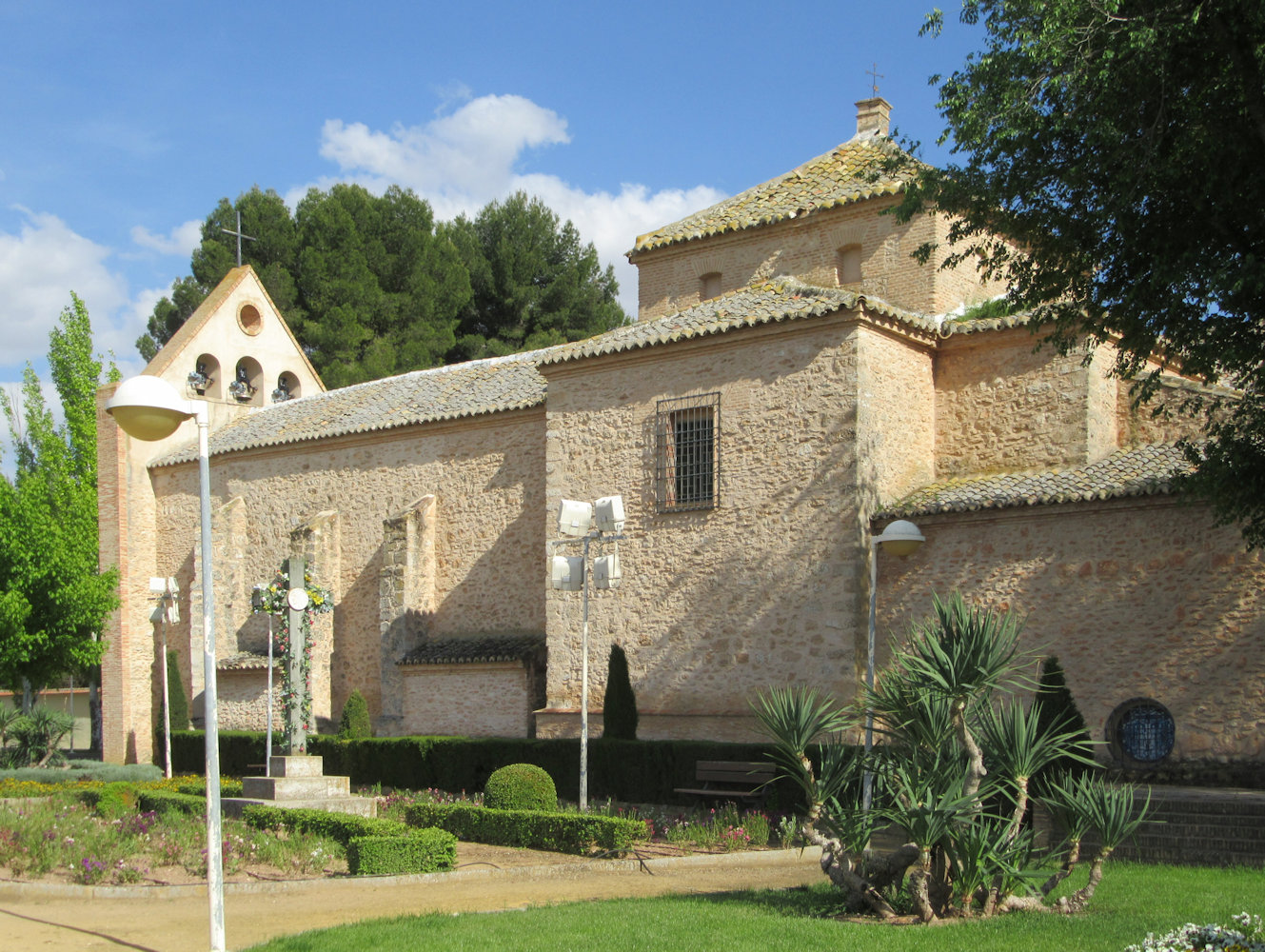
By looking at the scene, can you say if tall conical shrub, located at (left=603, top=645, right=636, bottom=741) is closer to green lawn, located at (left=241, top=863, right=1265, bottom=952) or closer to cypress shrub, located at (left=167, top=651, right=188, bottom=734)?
green lawn, located at (left=241, top=863, right=1265, bottom=952)

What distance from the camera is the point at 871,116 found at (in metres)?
22.0

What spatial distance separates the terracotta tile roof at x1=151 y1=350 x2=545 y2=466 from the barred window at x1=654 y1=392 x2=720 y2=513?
3.49 meters

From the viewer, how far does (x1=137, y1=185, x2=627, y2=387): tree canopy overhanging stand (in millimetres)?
37562

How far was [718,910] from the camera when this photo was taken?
8711 millimetres

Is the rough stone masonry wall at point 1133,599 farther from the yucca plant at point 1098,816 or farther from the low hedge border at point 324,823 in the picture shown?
the low hedge border at point 324,823

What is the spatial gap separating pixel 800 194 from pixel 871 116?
273 centimetres

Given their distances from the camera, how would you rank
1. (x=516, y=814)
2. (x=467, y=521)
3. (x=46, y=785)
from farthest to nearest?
(x=467, y=521) < (x=46, y=785) < (x=516, y=814)

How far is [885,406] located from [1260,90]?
684 cm

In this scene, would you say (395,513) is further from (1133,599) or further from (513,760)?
(1133,599)

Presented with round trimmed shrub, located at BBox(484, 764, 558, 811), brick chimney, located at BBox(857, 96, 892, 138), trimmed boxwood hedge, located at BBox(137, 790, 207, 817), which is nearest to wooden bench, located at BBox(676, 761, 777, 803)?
round trimmed shrub, located at BBox(484, 764, 558, 811)

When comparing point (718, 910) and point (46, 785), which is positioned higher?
point (718, 910)

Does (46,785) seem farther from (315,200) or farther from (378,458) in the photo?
(315,200)

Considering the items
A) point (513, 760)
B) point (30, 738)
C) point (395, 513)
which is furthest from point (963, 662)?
point (30, 738)

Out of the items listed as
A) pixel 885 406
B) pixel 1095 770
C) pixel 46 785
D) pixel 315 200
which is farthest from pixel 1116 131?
pixel 315 200
